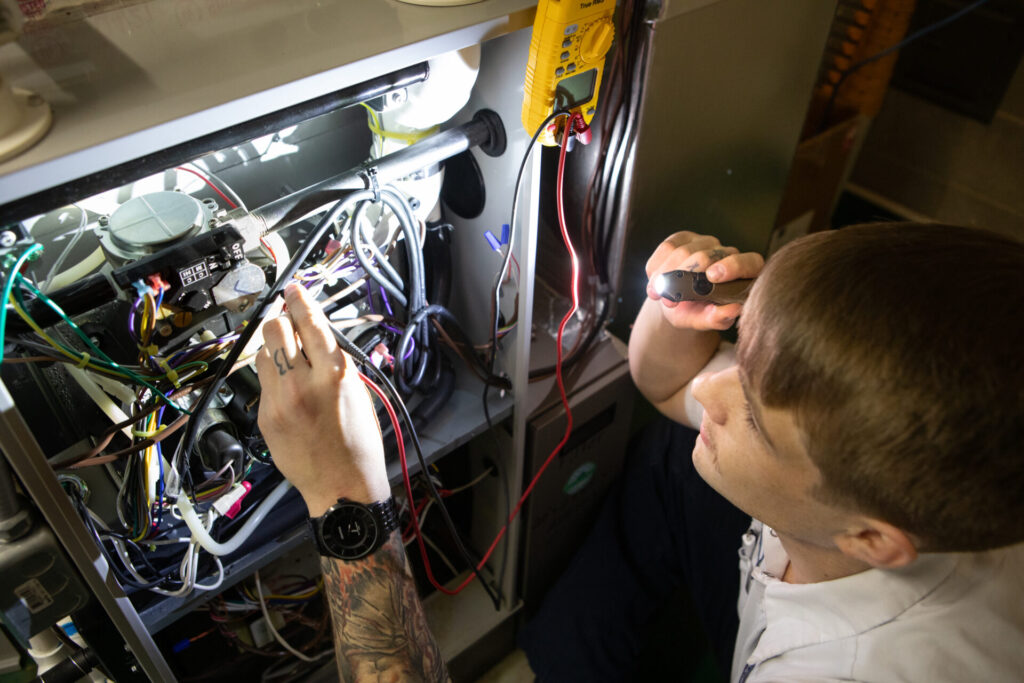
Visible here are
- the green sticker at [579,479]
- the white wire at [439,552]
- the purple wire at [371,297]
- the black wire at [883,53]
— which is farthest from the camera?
the black wire at [883,53]

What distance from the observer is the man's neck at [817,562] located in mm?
921

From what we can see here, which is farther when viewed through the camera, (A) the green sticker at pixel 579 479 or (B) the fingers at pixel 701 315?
(A) the green sticker at pixel 579 479

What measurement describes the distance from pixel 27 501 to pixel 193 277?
0.93 feet

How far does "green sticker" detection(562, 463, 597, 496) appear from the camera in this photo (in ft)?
4.89

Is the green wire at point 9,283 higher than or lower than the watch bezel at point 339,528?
higher

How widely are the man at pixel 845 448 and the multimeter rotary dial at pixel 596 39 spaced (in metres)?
0.30

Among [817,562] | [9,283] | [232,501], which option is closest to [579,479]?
[817,562]

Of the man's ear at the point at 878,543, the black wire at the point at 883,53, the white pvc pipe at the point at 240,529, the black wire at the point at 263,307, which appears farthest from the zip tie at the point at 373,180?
the black wire at the point at 883,53

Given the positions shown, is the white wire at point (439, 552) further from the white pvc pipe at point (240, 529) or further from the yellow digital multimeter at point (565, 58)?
the yellow digital multimeter at point (565, 58)

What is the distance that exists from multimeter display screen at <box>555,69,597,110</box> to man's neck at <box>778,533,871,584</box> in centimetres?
62

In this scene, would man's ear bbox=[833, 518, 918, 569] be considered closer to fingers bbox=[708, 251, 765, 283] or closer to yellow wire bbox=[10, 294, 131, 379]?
fingers bbox=[708, 251, 765, 283]

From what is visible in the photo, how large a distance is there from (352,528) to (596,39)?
682 mm

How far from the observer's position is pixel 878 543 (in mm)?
778

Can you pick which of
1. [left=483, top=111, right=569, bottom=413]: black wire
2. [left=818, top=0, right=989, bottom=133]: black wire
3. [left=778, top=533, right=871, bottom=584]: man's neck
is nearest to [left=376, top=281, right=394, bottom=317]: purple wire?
[left=483, top=111, right=569, bottom=413]: black wire
